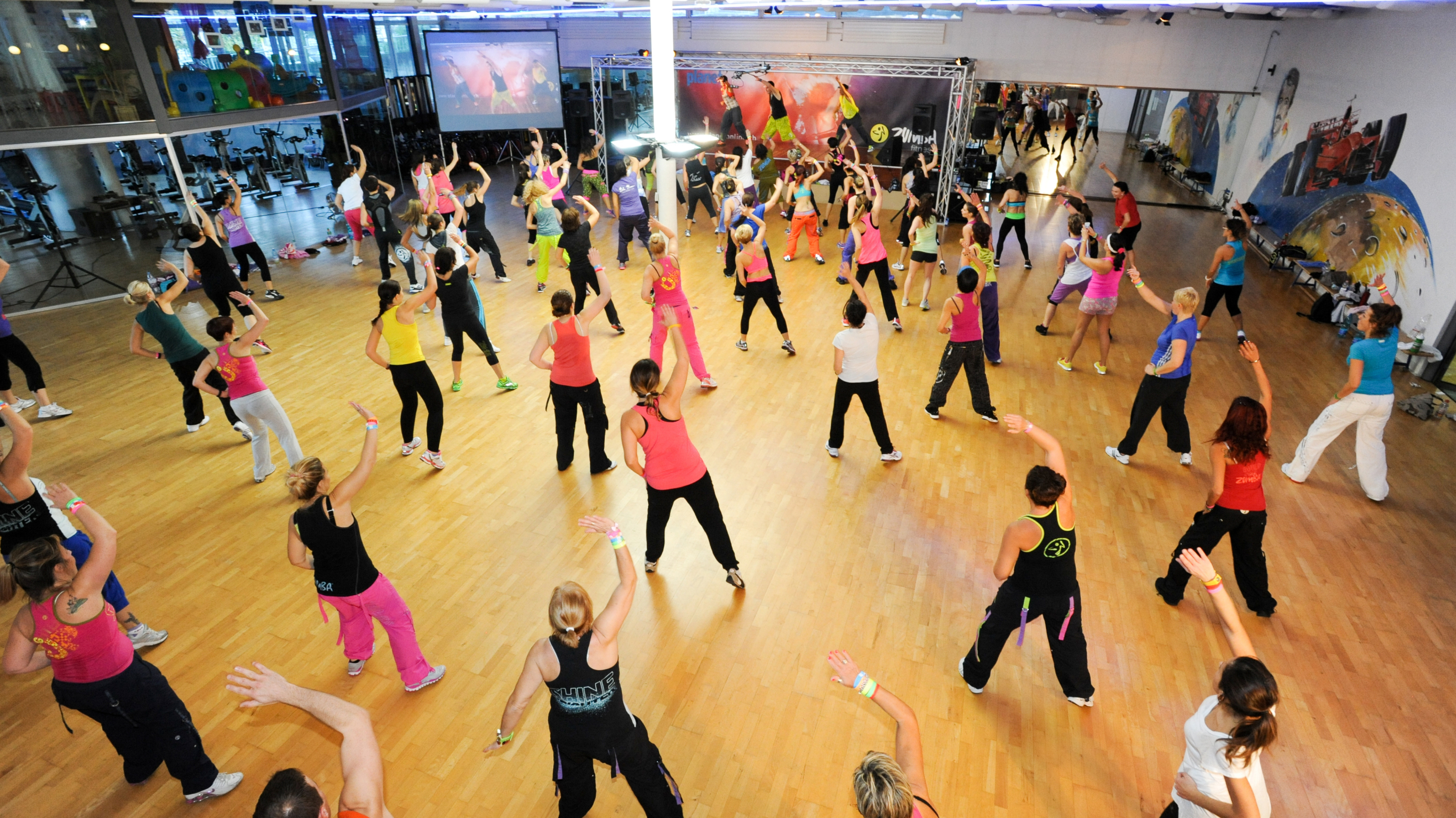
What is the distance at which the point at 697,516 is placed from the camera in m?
3.88

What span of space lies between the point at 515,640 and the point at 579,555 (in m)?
0.75

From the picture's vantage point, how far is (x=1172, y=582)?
13.1 feet

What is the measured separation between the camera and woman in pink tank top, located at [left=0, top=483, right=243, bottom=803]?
8.25 ft

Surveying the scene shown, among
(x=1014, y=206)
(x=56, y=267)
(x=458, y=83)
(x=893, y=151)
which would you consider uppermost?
(x=458, y=83)

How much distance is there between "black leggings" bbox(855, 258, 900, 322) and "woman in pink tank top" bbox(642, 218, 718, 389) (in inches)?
80.7

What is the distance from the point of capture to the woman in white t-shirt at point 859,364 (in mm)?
4754

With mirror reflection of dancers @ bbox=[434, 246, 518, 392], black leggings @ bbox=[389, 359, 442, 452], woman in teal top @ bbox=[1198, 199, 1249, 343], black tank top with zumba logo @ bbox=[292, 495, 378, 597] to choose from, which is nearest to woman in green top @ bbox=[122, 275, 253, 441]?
black leggings @ bbox=[389, 359, 442, 452]

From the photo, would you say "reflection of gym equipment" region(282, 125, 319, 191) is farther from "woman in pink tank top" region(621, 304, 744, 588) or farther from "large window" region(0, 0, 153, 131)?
"woman in pink tank top" region(621, 304, 744, 588)

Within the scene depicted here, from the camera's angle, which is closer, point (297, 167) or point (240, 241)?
point (240, 241)

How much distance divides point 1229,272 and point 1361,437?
104 inches

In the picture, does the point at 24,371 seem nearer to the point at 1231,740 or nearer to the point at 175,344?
the point at 175,344

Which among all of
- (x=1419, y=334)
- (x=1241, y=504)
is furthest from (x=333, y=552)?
(x=1419, y=334)

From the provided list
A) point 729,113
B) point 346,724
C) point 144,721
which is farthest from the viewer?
point 729,113

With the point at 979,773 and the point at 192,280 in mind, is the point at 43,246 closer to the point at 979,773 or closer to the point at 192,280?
the point at 192,280
